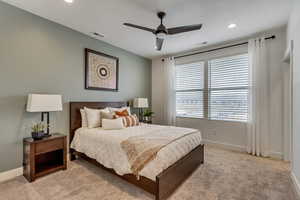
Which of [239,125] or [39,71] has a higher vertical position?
[39,71]

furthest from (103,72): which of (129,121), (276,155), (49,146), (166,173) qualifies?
(276,155)

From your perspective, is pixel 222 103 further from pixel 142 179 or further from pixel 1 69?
pixel 1 69

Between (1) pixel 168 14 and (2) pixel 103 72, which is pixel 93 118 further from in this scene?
(1) pixel 168 14

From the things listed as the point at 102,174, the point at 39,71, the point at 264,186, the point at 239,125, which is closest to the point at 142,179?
the point at 102,174

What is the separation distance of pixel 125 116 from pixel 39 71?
1863 millimetres

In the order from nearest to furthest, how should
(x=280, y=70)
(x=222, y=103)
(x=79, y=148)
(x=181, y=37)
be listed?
(x=79, y=148), (x=280, y=70), (x=181, y=37), (x=222, y=103)

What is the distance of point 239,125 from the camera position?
3.73 metres

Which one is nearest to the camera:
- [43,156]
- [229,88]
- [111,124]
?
[43,156]

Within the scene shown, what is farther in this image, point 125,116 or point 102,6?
point 125,116

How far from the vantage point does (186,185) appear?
7.27 ft

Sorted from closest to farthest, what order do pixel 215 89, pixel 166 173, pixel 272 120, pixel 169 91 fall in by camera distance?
pixel 166 173, pixel 272 120, pixel 215 89, pixel 169 91

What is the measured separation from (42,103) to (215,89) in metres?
3.99

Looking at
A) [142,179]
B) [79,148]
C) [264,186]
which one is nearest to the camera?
[142,179]

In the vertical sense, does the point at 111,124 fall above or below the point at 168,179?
above
